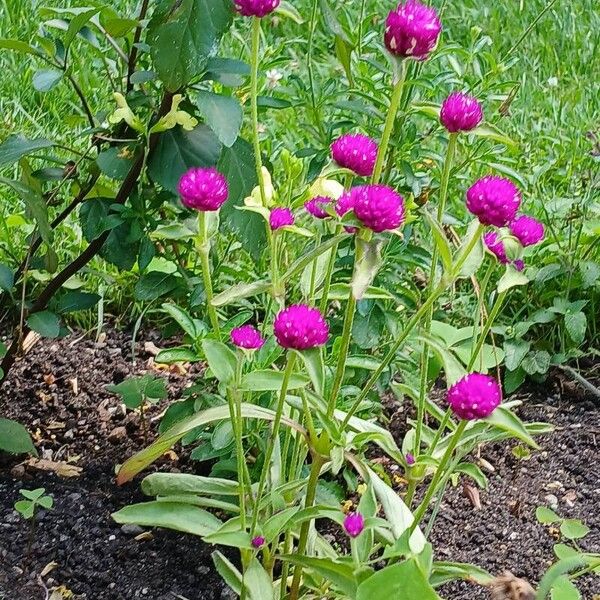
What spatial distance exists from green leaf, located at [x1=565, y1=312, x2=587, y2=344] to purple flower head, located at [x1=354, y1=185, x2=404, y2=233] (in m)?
1.13

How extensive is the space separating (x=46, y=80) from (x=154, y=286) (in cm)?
38

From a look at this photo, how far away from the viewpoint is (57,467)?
73.1 inches

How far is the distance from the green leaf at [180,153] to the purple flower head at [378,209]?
22.0 inches

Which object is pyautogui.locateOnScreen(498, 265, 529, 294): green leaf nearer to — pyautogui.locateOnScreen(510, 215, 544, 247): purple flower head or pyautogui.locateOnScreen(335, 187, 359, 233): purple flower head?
pyautogui.locateOnScreen(510, 215, 544, 247): purple flower head

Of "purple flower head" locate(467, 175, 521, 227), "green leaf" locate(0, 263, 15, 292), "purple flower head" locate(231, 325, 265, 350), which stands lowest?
"green leaf" locate(0, 263, 15, 292)

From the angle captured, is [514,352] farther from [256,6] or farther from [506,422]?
[256,6]

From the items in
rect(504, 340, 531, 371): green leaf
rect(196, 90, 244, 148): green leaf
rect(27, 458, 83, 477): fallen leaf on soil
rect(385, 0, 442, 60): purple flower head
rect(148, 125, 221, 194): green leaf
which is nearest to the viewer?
rect(385, 0, 442, 60): purple flower head

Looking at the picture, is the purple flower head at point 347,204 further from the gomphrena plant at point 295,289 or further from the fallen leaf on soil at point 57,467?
the fallen leaf on soil at point 57,467

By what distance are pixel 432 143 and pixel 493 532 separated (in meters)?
1.41

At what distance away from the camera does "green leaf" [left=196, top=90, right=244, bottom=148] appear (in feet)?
4.96

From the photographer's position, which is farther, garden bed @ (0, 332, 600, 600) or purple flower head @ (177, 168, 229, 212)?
garden bed @ (0, 332, 600, 600)

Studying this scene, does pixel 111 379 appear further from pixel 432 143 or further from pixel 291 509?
pixel 432 143

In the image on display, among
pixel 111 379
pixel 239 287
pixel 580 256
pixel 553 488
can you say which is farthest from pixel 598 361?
pixel 239 287

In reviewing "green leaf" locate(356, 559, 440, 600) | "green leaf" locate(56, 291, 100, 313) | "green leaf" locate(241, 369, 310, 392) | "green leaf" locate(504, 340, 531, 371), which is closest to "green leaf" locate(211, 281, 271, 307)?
"green leaf" locate(241, 369, 310, 392)
